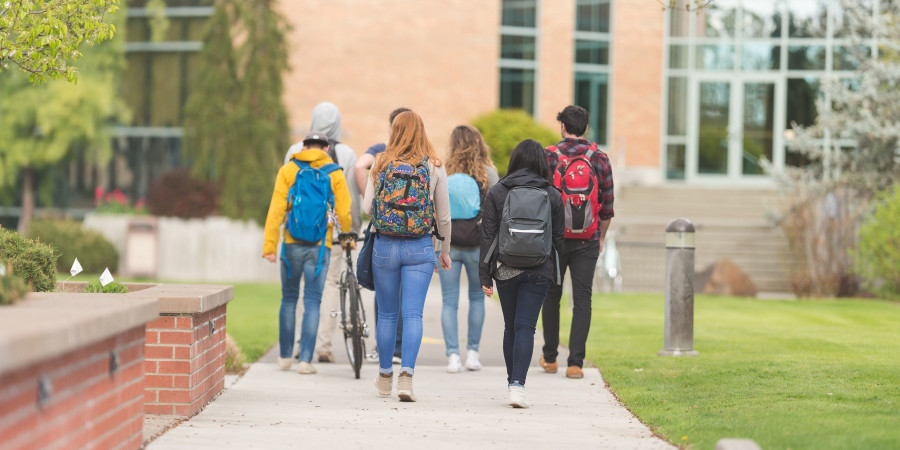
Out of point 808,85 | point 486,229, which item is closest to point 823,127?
point 808,85

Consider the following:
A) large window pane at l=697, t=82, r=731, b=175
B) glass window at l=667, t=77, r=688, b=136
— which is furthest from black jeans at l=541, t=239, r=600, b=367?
glass window at l=667, t=77, r=688, b=136

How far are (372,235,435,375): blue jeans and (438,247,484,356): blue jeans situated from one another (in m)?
1.60

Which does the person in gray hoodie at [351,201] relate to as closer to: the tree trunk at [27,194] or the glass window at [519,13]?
the tree trunk at [27,194]

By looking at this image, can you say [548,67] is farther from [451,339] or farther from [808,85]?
[451,339]

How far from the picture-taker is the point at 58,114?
2872 cm

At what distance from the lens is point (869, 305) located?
1825 cm

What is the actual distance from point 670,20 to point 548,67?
12.2 ft

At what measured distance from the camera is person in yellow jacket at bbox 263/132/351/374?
9164 mm

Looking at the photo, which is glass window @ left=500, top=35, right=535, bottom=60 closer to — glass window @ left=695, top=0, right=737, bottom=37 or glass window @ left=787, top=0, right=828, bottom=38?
glass window @ left=695, top=0, right=737, bottom=37

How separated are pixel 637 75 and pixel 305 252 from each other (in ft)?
83.8

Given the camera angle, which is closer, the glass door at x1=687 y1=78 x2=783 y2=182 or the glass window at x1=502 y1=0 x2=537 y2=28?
the glass door at x1=687 y1=78 x2=783 y2=182

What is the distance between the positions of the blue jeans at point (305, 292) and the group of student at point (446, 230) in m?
0.01

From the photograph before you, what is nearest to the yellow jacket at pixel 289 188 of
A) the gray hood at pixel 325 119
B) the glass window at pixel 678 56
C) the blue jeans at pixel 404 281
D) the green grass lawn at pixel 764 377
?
the gray hood at pixel 325 119

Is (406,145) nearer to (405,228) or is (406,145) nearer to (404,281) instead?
(405,228)
